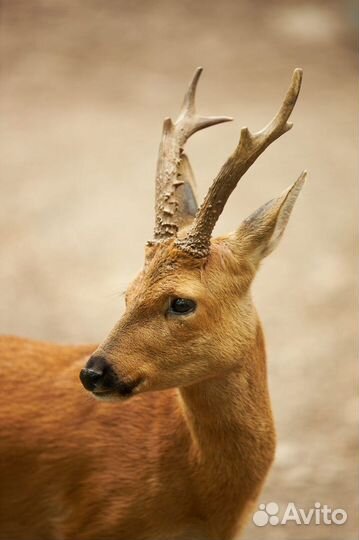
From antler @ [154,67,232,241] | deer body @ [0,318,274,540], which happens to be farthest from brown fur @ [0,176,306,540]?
antler @ [154,67,232,241]

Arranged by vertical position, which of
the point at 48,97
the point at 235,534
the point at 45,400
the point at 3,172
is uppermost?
the point at 48,97

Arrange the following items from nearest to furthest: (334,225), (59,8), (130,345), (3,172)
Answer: (130,345) → (334,225) → (3,172) → (59,8)

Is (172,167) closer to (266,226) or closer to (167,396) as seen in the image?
(266,226)

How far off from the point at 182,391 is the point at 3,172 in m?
5.59

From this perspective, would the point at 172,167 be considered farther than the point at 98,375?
Yes

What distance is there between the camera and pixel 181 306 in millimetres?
3955

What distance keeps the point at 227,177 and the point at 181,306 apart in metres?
0.55

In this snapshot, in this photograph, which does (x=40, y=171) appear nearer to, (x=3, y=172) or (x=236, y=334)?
(x=3, y=172)

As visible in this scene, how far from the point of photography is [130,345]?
154 inches

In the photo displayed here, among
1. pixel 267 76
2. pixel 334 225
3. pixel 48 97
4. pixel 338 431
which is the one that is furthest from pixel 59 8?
pixel 338 431

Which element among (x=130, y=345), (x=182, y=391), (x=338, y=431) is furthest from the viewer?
(x=338, y=431)

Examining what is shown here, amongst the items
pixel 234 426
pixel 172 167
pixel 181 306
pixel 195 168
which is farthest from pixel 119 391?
pixel 195 168

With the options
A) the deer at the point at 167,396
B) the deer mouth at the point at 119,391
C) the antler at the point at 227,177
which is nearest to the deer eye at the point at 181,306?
the deer at the point at 167,396

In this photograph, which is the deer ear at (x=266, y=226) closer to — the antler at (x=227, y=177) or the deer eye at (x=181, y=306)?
the antler at (x=227, y=177)
